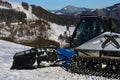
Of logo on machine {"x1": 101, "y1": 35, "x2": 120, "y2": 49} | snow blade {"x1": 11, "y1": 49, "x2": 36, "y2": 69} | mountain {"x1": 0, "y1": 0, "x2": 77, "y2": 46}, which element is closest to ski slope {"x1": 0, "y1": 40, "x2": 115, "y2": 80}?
snow blade {"x1": 11, "y1": 49, "x2": 36, "y2": 69}

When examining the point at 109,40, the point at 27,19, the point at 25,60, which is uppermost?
the point at 109,40

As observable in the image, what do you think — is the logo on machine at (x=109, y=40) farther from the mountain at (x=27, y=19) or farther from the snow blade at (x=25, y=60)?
the mountain at (x=27, y=19)

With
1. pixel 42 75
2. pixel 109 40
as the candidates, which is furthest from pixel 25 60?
pixel 109 40

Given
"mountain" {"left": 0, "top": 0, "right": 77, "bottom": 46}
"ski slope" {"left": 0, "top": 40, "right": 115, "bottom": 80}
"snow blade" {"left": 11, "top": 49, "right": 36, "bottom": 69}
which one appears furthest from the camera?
"mountain" {"left": 0, "top": 0, "right": 77, "bottom": 46}

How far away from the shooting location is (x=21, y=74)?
39.3 ft

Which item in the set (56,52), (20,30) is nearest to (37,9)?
(20,30)

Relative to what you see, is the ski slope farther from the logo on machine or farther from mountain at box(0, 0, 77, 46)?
mountain at box(0, 0, 77, 46)

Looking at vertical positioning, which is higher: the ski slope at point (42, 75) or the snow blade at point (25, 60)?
the snow blade at point (25, 60)

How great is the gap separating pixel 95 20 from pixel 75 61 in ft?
5.30

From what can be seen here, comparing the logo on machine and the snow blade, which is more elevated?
the logo on machine

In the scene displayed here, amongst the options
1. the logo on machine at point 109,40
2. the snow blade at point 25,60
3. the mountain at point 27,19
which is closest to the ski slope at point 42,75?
the snow blade at point 25,60

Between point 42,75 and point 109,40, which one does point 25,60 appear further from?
point 109,40

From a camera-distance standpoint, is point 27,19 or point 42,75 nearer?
point 42,75

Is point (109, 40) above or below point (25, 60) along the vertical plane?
above
